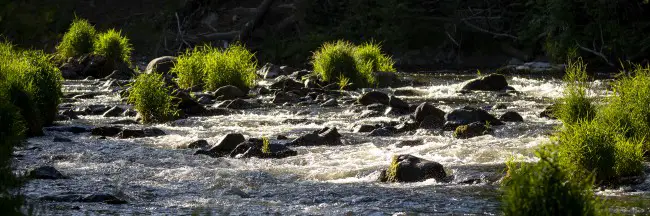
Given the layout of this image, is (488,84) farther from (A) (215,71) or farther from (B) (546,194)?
(B) (546,194)

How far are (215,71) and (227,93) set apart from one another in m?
1.33

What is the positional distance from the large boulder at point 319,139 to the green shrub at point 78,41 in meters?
17.3

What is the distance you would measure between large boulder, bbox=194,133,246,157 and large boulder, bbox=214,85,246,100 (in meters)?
7.06

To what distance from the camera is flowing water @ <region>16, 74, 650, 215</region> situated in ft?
Result: 30.8

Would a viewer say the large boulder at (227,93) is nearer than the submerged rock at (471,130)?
No

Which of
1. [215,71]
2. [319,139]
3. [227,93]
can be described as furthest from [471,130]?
[215,71]

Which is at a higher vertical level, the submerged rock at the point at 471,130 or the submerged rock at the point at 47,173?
the submerged rock at the point at 471,130

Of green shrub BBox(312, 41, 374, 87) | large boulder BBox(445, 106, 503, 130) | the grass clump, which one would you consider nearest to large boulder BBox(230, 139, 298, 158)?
large boulder BBox(445, 106, 503, 130)

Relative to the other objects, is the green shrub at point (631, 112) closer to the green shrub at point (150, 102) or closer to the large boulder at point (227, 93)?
the green shrub at point (150, 102)

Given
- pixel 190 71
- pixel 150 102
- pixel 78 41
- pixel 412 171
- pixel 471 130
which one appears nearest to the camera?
pixel 412 171

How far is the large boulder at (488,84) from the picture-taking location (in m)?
21.7

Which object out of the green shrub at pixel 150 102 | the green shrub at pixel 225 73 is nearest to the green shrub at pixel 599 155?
the green shrub at pixel 150 102

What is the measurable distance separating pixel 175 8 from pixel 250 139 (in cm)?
2459

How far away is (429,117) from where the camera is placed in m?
15.5
